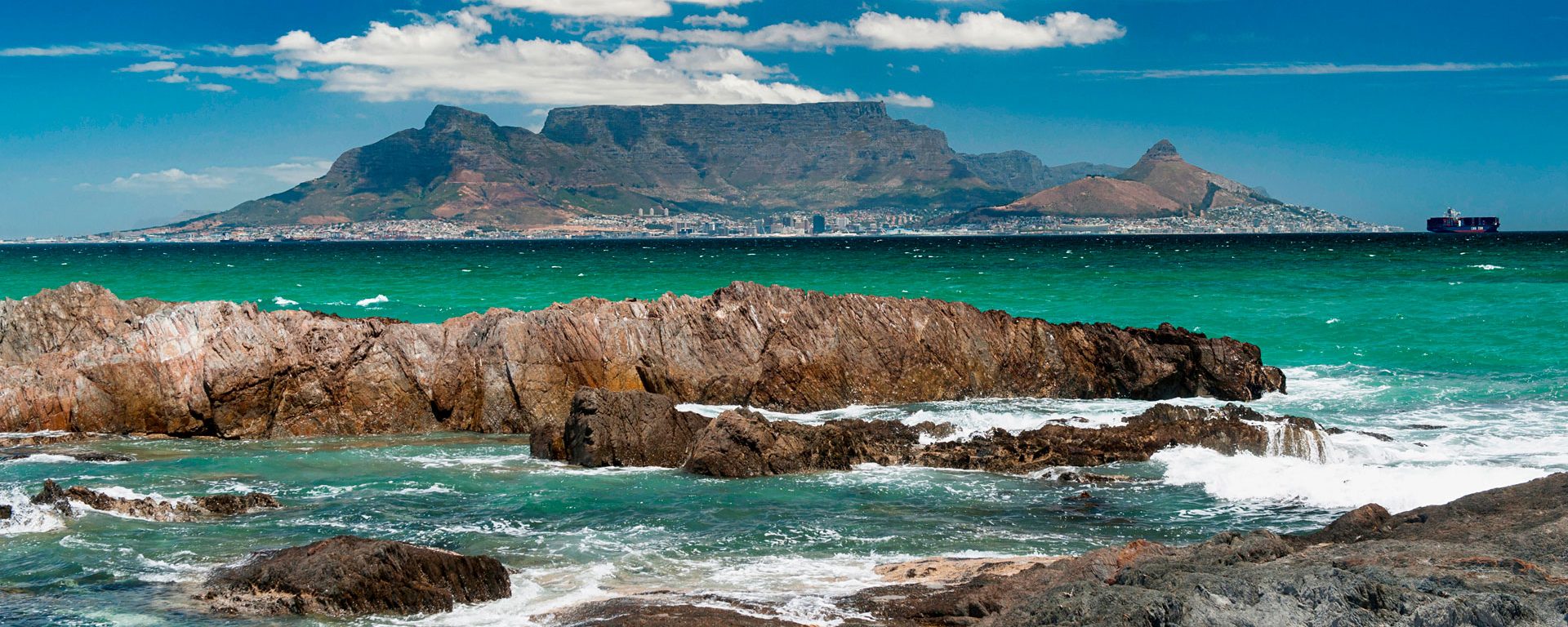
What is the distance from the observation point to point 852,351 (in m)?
26.2

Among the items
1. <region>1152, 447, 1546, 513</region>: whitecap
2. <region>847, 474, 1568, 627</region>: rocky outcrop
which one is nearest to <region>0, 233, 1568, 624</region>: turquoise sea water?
<region>1152, 447, 1546, 513</region>: whitecap

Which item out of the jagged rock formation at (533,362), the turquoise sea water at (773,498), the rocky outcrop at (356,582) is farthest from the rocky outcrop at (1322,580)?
the jagged rock formation at (533,362)

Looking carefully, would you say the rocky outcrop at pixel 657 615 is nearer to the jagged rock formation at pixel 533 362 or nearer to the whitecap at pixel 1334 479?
the whitecap at pixel 1334 479

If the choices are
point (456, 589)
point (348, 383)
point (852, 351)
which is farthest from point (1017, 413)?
point (456, 589)

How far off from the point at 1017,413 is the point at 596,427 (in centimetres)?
905

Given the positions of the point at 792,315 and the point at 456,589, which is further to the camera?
the point at 792,315

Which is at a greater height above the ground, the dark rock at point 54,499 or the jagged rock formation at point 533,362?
the jagged rock formation at point 533,362

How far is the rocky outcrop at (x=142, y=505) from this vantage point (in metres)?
15.0

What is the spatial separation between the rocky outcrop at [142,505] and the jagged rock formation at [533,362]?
229 inches

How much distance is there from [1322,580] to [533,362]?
18.2 m

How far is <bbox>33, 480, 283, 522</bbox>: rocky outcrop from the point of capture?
15000 mm

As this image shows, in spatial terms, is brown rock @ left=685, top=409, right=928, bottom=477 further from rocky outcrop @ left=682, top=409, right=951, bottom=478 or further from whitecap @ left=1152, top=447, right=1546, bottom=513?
whitecap @ left=1152, top=447, right=1546, bottom=513

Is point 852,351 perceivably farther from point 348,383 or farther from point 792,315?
point 348,383

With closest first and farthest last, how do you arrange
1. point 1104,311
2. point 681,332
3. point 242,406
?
point 242,406 < point 681,332 < point 1104,311
